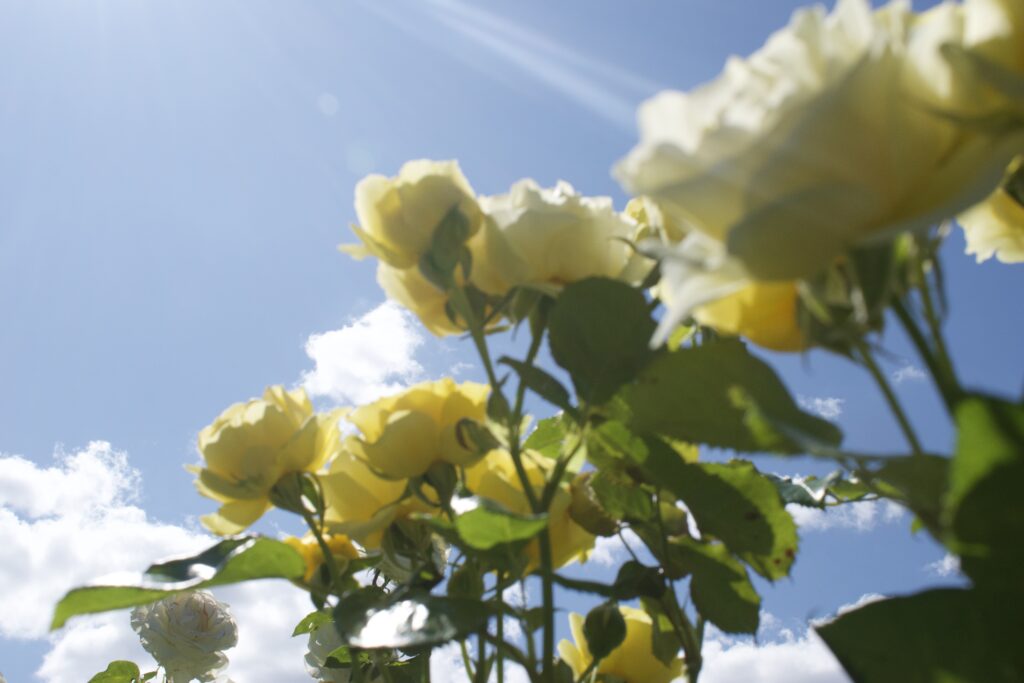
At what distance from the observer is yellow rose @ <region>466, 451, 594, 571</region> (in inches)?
24.3

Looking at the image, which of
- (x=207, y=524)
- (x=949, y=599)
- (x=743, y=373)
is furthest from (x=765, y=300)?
(x=207, y=524)

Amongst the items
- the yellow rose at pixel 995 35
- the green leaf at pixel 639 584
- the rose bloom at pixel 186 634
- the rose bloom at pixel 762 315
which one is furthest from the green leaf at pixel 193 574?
the rose bloom at pixel 186 634

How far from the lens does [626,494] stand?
2.00 ft

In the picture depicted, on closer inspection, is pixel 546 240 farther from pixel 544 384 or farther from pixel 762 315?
pixel 762 315

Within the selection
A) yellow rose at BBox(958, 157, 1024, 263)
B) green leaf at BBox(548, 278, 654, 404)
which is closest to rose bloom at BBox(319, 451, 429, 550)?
green leaf at BBox(548, 278, 654, 404)

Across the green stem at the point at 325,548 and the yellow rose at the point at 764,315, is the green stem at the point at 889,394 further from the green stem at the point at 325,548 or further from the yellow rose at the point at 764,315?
the green stem at the point at 325,548

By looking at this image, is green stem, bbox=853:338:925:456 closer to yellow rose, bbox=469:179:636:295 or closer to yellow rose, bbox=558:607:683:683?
yellow rose, bbox=469:179:636:295

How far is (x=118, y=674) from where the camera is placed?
1.47 metres

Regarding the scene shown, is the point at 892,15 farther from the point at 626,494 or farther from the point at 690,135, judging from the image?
the point at 626,494

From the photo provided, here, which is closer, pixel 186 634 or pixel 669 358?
pixel 669 358

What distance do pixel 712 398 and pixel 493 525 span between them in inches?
6.1

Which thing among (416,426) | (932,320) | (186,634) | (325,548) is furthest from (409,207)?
(186,634)

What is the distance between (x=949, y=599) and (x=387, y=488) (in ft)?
1.49

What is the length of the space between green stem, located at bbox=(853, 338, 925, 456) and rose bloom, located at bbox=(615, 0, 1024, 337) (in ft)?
0.14
